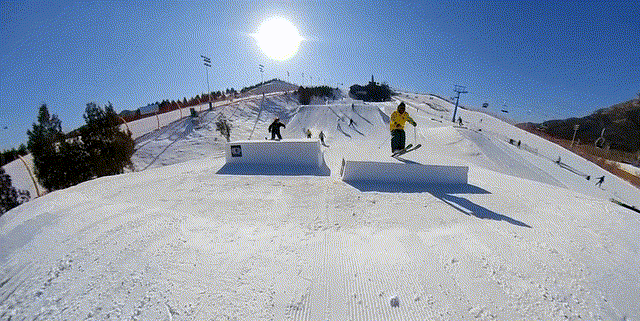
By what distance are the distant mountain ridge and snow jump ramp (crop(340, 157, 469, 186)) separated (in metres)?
58.1

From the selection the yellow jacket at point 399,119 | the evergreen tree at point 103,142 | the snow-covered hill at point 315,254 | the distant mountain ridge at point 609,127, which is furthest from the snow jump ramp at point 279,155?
the distant mountain ridge at point 609,127

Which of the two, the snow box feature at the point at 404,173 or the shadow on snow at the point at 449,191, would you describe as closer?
the shadow on snow at the point at 449,191

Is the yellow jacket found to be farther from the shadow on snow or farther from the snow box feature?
the shadow on snow

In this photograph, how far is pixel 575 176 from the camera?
1656cm

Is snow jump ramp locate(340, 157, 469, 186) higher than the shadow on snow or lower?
higher

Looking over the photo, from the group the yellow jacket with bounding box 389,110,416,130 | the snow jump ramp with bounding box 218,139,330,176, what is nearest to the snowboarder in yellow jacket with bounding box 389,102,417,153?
the yellow jacket with bounding box 389,110,416,130

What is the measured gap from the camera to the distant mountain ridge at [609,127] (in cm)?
5047

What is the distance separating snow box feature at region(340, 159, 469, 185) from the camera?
638 centimetres

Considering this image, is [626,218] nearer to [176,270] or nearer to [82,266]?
[176,270]

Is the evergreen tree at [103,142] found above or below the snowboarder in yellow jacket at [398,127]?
below

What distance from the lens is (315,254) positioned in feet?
10.1

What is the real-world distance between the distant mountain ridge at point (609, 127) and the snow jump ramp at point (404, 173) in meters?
58.1

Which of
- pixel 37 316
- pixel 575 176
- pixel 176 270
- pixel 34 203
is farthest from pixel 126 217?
pixel 575 176

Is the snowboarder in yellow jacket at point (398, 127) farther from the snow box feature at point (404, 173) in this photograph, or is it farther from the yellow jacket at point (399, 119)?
the snow box feature at point (404, 173)
